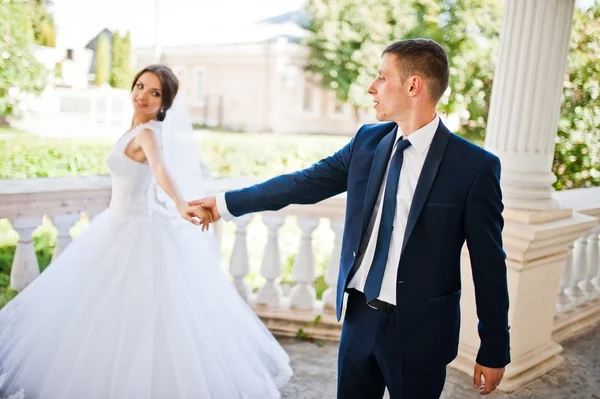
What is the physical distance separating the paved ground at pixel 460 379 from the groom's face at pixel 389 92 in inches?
76.1

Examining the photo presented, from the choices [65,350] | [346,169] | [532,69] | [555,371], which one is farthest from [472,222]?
[555,371]

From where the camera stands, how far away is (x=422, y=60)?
1771 mm

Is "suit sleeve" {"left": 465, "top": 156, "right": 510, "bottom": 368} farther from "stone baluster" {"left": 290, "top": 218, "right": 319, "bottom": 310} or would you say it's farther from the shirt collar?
"stone baluster" {"left": 290, "top": 218, "right": 319, "bottom": 310}

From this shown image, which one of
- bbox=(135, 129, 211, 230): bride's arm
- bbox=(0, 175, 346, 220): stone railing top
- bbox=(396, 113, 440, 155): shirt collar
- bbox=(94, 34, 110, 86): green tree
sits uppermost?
bbox=(94, 34, 110, 86): green tree

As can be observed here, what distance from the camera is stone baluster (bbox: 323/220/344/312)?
Result: 3699mm

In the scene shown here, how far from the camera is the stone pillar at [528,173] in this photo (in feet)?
10.4

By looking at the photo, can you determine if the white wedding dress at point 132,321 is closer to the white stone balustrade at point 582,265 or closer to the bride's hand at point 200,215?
the bride's hand at point 200,215

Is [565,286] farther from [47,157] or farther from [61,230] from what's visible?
[47,157]

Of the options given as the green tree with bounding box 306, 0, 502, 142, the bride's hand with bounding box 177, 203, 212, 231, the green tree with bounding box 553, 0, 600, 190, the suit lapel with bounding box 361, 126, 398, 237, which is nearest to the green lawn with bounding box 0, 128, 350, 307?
the bride's hand with bounding box 177, 203, 212, 231

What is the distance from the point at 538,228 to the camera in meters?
3.15

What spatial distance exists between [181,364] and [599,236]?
12.3 ft

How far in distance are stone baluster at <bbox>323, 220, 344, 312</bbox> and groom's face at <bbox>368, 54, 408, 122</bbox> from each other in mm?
1896

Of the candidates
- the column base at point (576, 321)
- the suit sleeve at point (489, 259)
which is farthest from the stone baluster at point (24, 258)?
the column base at point (576, 321)

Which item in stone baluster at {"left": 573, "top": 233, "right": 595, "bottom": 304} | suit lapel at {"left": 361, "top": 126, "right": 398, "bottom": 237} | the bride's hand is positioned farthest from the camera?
stone baluster at {"left": 573, "top": 233, "right": 595, "bottom": 304}
